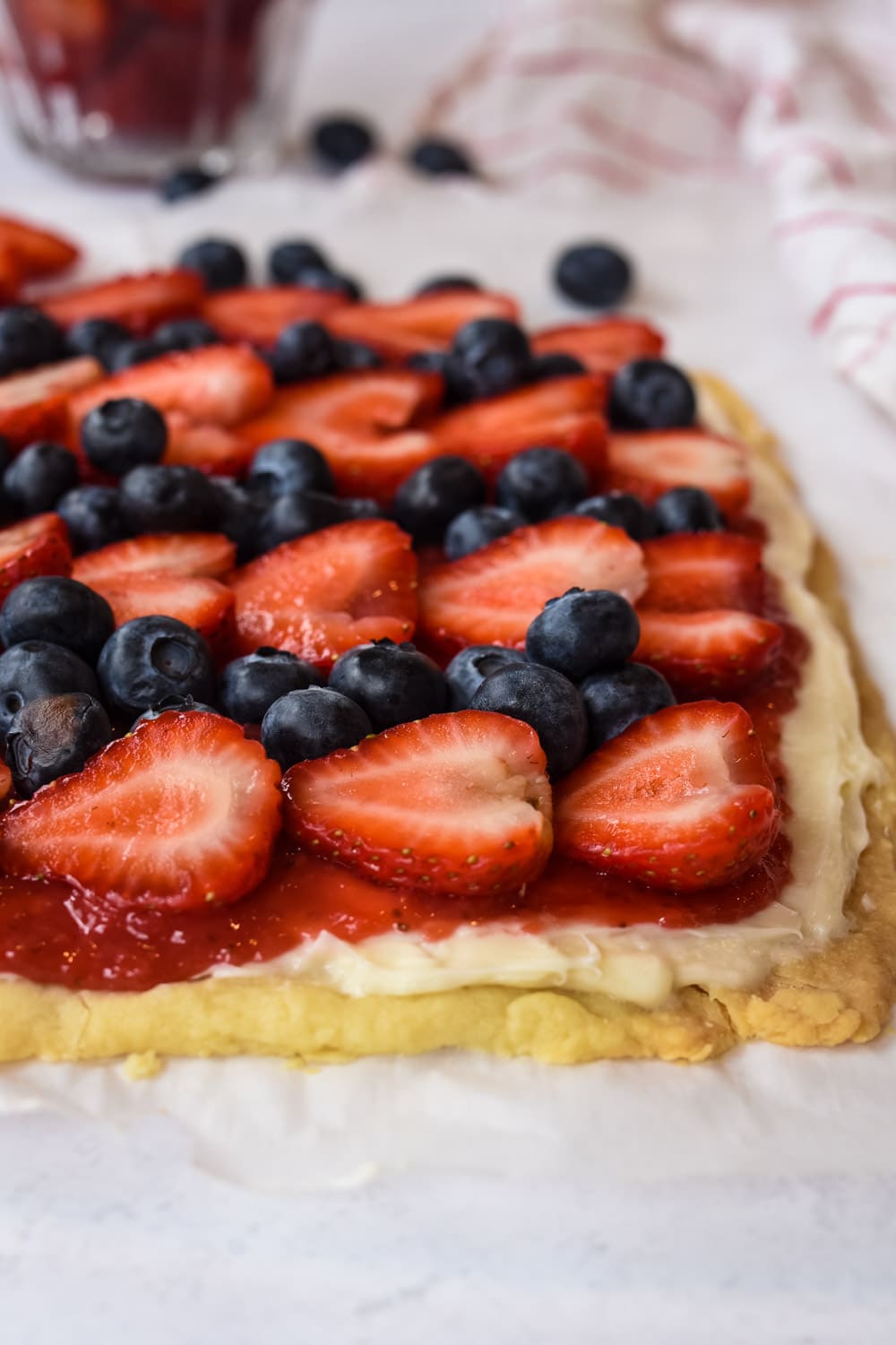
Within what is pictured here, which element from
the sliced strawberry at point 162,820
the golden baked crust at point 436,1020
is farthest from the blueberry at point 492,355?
the golden baked crust at point 436,1020

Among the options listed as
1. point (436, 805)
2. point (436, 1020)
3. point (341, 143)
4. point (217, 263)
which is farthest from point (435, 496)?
point (341, 143)

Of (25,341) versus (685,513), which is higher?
(685,513)

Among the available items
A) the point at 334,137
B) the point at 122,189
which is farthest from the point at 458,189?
the point at 122,189

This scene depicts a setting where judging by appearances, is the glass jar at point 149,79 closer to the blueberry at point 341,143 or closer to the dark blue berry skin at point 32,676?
the blueberry at point 341,143

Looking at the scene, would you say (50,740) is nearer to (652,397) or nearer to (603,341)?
(652,397)

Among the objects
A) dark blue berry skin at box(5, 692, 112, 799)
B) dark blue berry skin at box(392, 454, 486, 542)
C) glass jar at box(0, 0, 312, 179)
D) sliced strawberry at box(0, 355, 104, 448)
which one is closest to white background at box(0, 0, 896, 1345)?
dark blue berry skin at box(5, 692, 112, 799)

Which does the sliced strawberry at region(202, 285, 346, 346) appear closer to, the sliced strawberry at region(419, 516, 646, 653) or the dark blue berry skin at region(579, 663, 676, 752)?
the sliced strawberry at region(419, 516, 646, 653)

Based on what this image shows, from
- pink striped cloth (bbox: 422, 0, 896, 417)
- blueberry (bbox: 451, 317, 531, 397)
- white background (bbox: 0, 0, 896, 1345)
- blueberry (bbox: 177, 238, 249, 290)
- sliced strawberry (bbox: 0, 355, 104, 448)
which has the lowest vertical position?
white background (bbox: 0, 0, 896, 1345)
